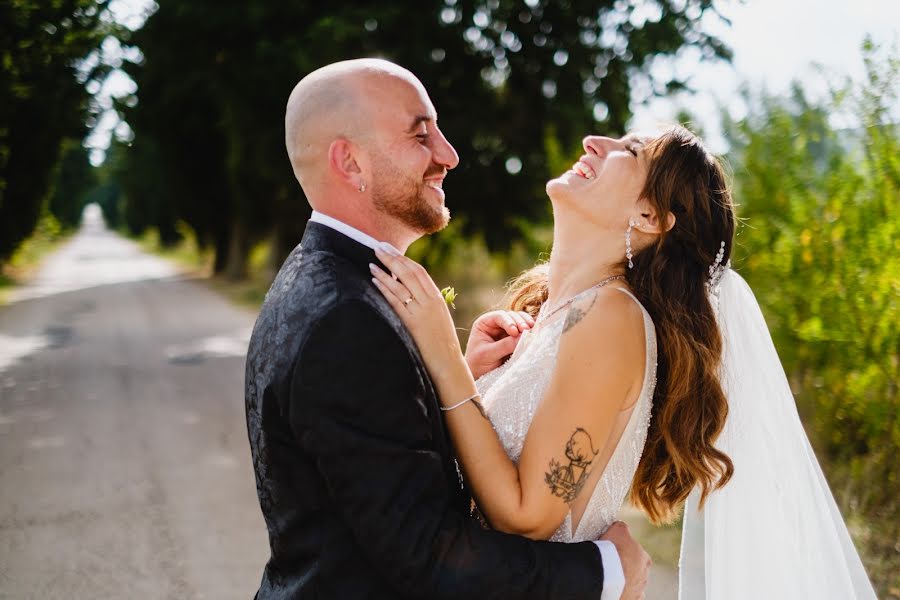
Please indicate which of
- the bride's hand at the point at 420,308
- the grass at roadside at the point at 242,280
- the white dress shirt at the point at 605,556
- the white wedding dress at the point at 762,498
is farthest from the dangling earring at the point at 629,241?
the grass at roadside at the point at 242,280

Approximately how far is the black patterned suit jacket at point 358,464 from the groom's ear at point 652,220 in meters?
0.98

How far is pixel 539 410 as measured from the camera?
2111 mm

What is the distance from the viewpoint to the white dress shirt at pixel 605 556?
1.95m

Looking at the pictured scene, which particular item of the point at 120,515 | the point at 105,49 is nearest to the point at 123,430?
the point at 120,515

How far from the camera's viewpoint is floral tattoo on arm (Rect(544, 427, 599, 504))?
2.03m

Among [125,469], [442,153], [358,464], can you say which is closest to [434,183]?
[442,153]

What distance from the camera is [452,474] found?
1.91m

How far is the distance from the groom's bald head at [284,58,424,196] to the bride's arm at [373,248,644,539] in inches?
12.4

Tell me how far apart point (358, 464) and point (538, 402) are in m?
0.72

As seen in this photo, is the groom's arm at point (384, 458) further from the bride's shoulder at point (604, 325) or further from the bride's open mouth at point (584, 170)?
the bride's open mouth at point (584, 170)

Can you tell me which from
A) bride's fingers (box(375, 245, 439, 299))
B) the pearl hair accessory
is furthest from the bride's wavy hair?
bride's fingers (box(375, 245, 439, 299))

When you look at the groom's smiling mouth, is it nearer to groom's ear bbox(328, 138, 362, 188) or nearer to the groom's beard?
the groom's beard

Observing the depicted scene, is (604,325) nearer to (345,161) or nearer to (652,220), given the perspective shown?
(652,220)

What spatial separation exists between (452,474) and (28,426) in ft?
23.0
